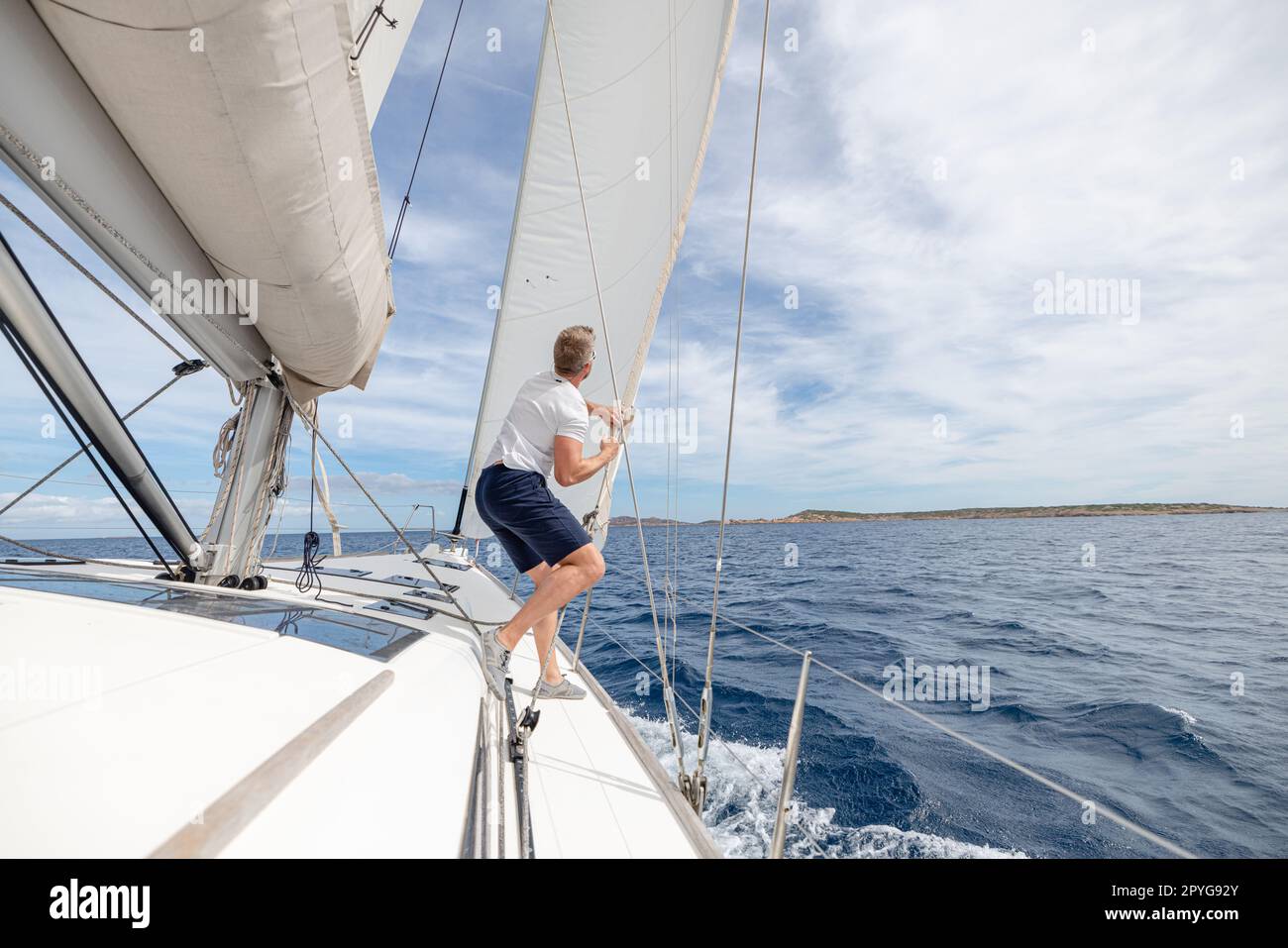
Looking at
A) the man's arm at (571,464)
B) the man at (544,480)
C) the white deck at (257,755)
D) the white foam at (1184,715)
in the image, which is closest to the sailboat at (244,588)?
the white deck at (257,755)

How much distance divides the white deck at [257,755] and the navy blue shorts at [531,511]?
47 centimetres

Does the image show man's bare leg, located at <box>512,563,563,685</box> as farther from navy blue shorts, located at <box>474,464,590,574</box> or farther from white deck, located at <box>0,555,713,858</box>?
white deck, located at <box>0,555,713,858</box>

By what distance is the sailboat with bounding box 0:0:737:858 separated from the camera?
722mm

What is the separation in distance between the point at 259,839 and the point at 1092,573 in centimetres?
1612

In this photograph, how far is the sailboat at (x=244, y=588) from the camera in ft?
2.37

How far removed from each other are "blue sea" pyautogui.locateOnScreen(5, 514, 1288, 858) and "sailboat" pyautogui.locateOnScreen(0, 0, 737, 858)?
21.1 inches

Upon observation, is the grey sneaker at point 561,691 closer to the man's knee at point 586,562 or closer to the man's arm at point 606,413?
the man's knee at point 586,562

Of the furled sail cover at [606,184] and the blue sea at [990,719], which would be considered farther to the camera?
the furled sail cover at [606,184]

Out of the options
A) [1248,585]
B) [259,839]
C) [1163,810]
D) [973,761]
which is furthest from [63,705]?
[1248,585]

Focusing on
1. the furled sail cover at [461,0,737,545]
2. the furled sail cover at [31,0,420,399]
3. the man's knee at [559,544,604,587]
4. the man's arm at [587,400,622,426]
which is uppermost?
the furled sail cover at [461,0,737,545]

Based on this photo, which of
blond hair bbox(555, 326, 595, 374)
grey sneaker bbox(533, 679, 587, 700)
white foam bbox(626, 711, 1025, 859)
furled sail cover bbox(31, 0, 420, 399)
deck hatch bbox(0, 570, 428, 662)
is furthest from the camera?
white foam bbox(626, 711, 1025, 859)

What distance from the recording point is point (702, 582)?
11.7m

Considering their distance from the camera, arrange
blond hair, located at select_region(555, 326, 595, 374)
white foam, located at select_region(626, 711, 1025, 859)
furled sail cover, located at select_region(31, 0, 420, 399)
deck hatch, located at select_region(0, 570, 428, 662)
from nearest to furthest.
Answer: furled sail cover, located at select_region(31, 0, 420, 399) < deck hatch, located at select_region(0, 570, 428, 662) < blond hair, located at select_region(555, 326, 595, 374) < white foam, located at select_region(626, 711, 1025, 859)

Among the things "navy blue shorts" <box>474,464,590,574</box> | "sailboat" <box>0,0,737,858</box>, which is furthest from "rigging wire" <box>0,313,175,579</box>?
"navy blue shorts" <box>474,464,590,574</box>
